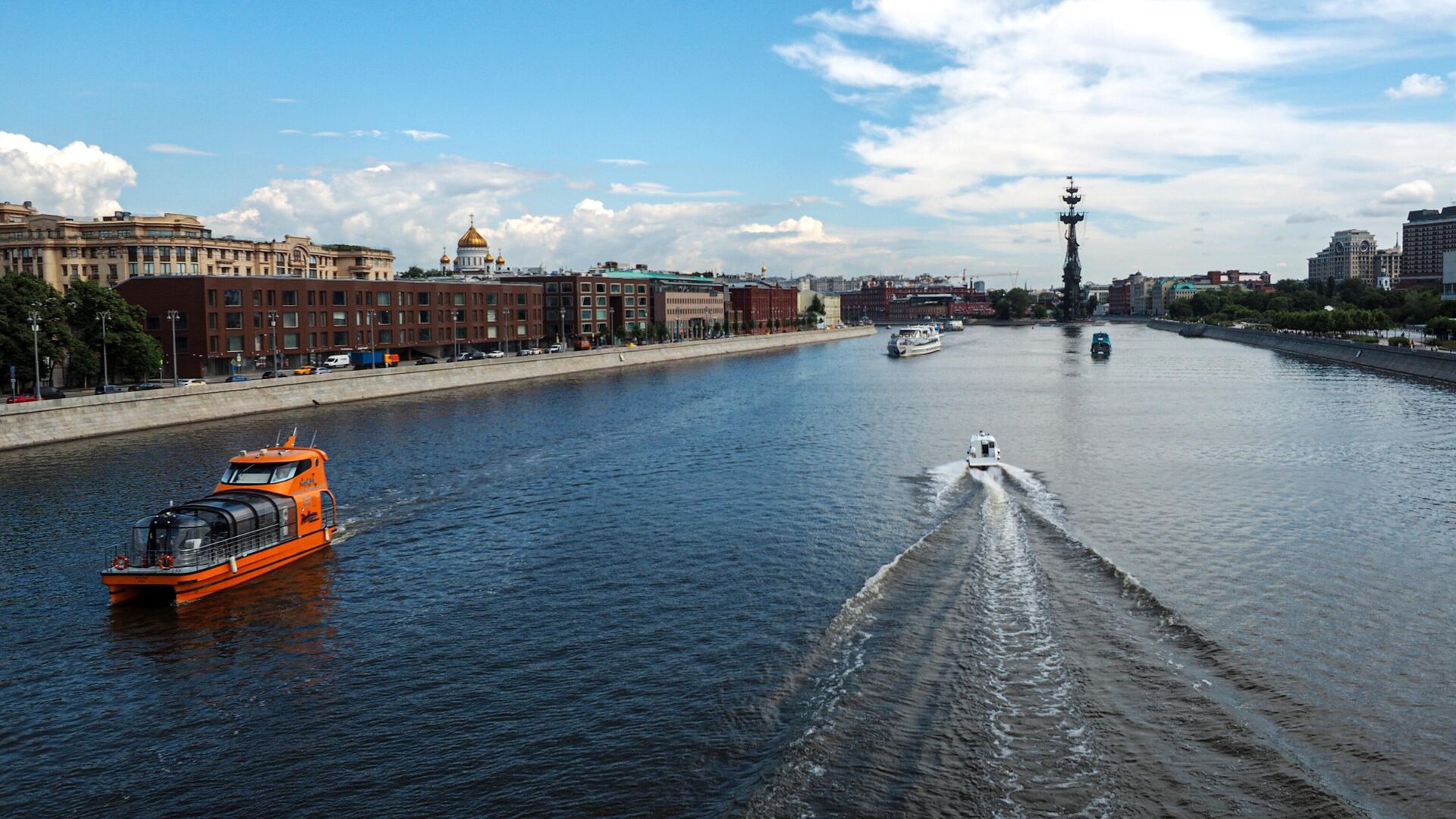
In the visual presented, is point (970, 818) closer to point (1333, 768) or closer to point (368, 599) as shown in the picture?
point (1333, 768)

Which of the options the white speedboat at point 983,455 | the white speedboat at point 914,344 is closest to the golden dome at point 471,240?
the white speedboat at point 914,344

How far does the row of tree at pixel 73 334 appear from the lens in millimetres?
52875

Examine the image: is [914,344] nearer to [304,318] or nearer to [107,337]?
[304,318]

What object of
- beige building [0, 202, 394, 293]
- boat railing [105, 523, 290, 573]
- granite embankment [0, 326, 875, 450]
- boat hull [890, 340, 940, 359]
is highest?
beige building [0, 202, 394, 293]

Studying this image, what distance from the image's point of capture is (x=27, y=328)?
5281 cm

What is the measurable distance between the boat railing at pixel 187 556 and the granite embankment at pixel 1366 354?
3036 inches

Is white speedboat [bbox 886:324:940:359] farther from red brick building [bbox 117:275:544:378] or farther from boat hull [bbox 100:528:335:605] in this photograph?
boat hull [bbox 100:528:335:605]

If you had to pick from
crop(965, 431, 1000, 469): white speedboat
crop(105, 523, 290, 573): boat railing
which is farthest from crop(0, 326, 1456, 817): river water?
crop(965, 431, 1000, 469): white speedboat

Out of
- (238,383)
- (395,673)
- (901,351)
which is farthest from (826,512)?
(901,351)

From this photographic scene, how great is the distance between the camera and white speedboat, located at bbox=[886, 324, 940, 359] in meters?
126

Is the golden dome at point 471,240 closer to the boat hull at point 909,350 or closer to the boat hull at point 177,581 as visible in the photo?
the boat hull at point 909,350

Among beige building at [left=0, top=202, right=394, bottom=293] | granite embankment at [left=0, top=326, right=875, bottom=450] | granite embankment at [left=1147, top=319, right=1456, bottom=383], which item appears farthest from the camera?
beige building at [left=0, top=202, right=394, bottom=293]

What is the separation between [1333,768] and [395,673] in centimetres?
1423

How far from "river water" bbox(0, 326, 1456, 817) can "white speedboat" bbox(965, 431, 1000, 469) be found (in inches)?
45.6
